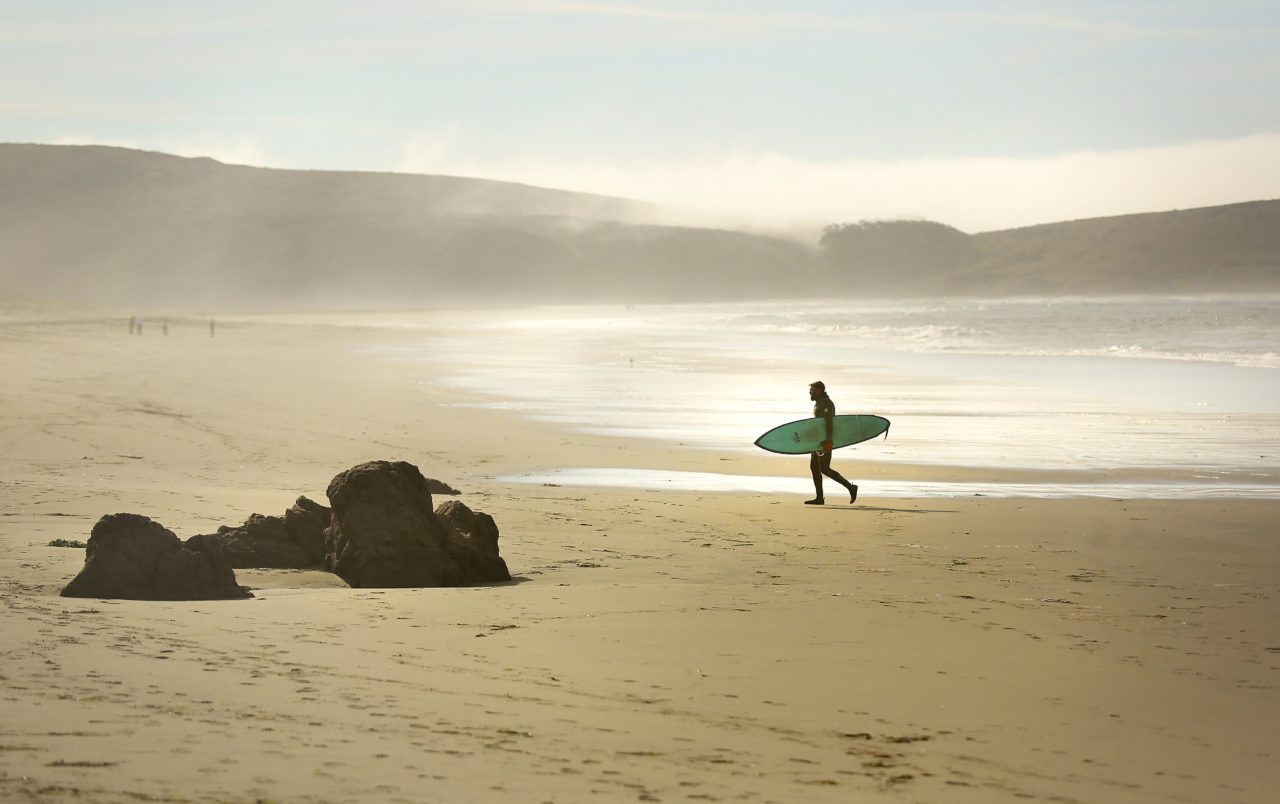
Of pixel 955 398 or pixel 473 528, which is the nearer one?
pixel 473 528

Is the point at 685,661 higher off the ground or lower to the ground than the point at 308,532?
lower

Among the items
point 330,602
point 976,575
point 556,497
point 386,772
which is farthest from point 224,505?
point 386,772

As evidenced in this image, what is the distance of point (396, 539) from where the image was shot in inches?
307

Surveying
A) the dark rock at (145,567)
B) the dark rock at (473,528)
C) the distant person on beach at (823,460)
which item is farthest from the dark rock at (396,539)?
the distant person on beach at (823,460)

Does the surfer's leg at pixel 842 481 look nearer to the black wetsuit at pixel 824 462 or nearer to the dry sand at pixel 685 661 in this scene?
the black wetsuit at pixel 824 462

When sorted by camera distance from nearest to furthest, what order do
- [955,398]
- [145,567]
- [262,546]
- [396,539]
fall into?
[145,567], [396,539], [262,546], [955,398]

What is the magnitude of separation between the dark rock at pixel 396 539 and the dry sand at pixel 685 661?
0.83 ft

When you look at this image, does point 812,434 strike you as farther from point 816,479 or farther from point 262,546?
point 262,546

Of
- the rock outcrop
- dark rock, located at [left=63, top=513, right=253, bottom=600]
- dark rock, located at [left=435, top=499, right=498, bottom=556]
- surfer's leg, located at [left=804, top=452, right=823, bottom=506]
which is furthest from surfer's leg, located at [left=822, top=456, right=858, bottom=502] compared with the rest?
dark rock, located at [left=63, top=513, right=253, bottom=600]

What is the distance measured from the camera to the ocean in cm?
1364

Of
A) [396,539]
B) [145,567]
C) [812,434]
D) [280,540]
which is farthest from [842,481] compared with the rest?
[145,567]

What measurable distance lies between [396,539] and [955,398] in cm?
1662

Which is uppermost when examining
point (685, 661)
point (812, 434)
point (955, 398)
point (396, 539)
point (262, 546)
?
point (955, 398)

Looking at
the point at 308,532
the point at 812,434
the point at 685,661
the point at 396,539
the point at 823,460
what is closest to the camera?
the point at 685,661
